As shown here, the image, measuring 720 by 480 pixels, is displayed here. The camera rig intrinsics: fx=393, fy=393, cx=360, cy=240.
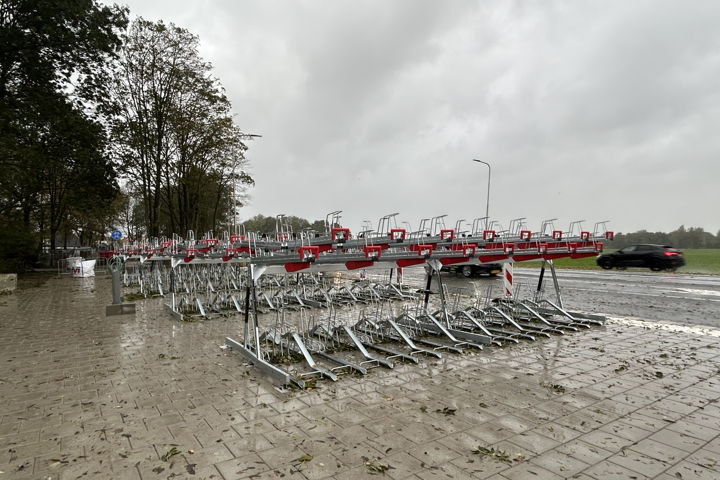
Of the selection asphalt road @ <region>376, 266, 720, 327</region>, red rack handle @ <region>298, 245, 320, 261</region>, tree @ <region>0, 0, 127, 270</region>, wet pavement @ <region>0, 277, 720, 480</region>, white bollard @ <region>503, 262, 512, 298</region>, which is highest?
tree @ <region>0, 0, 127, 270</region>

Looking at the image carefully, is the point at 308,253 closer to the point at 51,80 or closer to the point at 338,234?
the point at 338,234

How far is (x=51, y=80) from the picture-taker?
14.9m

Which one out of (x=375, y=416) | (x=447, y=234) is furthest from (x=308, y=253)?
(x=447, y=234)

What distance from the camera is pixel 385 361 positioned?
5.92m

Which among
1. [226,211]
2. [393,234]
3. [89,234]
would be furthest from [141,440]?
[89,234]

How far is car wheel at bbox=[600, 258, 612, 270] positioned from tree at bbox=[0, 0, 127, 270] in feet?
91.3

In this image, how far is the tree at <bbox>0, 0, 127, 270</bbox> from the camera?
13516 millimetres

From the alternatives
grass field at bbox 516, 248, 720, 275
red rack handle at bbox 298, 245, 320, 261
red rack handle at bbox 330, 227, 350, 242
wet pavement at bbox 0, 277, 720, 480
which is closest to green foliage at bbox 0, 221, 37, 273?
wet pavement at bbox 0, 277, 720, 480

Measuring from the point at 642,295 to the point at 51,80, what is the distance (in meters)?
22.7

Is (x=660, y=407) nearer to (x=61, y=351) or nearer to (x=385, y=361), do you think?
(x=385, y=361)

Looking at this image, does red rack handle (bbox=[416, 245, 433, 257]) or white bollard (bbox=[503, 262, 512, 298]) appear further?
white bollard (bbox=[503, 262, 512, 298])

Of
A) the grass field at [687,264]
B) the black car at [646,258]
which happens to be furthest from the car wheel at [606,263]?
the grass field at [687,264]

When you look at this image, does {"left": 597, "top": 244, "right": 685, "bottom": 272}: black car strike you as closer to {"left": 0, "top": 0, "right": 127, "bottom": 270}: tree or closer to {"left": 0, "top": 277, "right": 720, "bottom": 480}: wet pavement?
{"left": 0, "top": 277, "right": 720, "bottom": 480}: wet pavement

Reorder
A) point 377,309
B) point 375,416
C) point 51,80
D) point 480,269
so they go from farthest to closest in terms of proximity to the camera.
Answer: point 480,269, point 51,80, point 377,309, point 375,416
